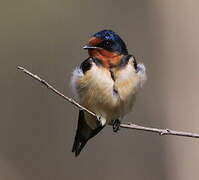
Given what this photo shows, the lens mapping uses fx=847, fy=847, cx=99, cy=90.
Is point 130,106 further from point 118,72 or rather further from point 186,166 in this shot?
point 186,166

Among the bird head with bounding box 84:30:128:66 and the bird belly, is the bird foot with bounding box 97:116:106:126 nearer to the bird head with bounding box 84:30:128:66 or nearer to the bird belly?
A: the bird belly

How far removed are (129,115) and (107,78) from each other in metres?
1.33

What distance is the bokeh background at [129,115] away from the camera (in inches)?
220

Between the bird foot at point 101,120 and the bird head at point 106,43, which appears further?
the bird foot at point 101,120

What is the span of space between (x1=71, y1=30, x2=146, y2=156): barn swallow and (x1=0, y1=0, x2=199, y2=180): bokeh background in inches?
40.3

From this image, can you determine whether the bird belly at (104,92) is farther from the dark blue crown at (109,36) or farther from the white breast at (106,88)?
the dark blue crown at (109,36)

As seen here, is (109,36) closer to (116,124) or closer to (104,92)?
(104,92)

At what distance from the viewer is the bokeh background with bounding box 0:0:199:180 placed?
5586 millimetres

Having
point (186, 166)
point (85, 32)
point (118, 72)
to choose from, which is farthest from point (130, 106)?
point (85, 32)

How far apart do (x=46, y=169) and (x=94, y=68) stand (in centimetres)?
153

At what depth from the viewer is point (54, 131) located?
566 centimetres

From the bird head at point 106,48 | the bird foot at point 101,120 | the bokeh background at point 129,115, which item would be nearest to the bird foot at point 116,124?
the bird foot at point 101,120

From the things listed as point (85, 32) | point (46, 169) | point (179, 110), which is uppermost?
point (85, 32)

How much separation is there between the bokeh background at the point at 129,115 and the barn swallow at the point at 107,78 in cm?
102
